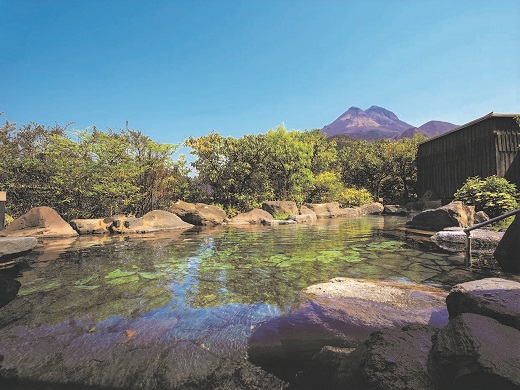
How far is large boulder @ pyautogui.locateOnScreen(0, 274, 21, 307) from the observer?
4.03 meters

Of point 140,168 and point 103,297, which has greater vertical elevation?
point 140,168

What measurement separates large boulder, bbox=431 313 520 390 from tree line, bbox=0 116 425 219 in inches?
576

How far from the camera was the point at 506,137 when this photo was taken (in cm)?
1686

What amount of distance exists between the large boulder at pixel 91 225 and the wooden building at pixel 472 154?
2233 centimetres

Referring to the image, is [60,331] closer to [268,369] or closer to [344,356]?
[268,369]

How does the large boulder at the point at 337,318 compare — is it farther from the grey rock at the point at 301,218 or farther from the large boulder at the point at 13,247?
the grey rock at the point at 301,218

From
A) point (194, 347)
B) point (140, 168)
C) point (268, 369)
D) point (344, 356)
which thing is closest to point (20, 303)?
point (194, 347)

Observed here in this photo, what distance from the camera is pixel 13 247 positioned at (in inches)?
Result: 219

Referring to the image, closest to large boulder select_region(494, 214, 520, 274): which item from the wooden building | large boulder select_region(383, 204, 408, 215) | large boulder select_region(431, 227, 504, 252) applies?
large boulder select_region(431, 227, 504, 252)

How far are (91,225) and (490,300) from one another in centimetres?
1380

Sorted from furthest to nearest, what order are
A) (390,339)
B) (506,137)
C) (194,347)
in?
(506,137), (194,347), (390,339)

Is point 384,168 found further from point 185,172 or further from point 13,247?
point 13,247

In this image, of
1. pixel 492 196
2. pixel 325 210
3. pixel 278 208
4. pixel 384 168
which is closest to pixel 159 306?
pixel 492 196

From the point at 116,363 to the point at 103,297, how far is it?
2.02m
